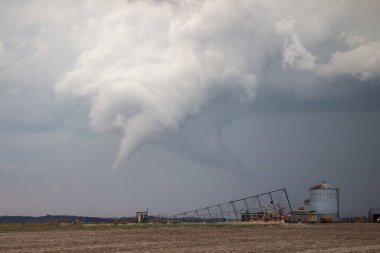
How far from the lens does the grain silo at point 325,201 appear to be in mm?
104188

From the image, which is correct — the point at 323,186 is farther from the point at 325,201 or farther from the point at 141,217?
the point at 141,217

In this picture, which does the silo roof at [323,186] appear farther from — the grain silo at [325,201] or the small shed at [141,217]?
the small shed at [141,217]

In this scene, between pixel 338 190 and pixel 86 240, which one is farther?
pixel 338 190

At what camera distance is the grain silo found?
104m

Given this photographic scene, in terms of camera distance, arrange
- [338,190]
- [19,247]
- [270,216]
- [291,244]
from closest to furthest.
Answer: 1. [19,247]
2. [291,244]
3. [270,216]
4. [338,190]

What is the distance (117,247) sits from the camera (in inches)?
1455

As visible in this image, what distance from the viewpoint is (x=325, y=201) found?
343 ft

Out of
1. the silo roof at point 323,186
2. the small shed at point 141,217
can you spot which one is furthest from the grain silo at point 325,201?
the small shed at point 141,217

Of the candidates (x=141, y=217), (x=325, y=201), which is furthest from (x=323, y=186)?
(x=141, y=217)

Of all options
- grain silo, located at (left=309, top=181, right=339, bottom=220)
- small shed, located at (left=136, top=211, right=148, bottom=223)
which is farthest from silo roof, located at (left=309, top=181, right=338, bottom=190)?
small shed, located at (left=136, top=211, right=148, bottom=223)

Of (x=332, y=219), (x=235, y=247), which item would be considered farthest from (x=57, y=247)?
(x=332, y=219)

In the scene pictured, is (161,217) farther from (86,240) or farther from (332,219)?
(86,240)

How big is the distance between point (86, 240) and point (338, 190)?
73758 millimetres

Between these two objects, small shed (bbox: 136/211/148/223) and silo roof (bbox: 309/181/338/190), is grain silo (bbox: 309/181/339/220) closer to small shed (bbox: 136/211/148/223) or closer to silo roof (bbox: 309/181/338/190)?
silo roof (bbox: 309/181/338/190)
